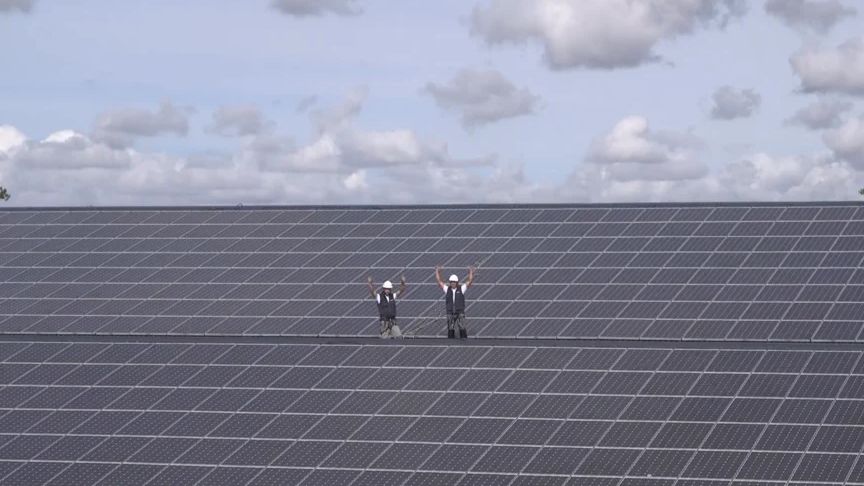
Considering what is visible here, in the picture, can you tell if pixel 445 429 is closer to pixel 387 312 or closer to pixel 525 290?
pixel 387 312

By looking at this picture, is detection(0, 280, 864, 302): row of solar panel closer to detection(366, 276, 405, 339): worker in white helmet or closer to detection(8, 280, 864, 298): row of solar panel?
detection(8, 280, 864, 298): row of solar panel

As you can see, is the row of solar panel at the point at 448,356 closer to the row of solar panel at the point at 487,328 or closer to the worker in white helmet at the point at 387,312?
the worker in white helmet at the point at 387,312

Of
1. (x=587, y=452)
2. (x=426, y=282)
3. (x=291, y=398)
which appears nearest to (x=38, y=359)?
(x=291, y=398)

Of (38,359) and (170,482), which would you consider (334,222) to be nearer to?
(38,359)

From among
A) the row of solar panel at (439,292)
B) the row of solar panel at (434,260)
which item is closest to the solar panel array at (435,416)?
the row of solar panel at (439,292)

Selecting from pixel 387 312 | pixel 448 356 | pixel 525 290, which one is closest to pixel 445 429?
pixel 448 356

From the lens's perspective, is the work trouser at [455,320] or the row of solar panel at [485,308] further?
the row of solar panel at [485,308]
